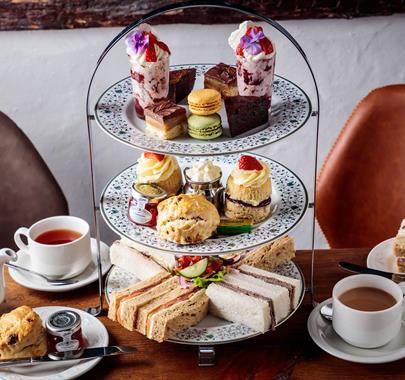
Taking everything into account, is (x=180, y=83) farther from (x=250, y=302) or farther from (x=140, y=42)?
(x=250, y=302)

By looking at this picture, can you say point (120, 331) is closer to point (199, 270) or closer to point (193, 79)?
point (199, 270)

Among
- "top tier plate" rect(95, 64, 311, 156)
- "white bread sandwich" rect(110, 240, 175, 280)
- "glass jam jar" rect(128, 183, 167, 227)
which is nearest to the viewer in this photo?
"top tier plate" rect(95, 64, 311, 156)

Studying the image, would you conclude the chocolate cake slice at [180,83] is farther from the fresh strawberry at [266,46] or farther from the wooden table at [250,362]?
the wooden table at [250,362]

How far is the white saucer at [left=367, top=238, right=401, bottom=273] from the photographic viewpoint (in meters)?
2.13

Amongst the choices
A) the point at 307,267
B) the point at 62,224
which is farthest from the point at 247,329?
the point at 62,224

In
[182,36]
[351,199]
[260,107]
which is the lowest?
[351,199]

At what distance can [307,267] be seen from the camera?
2.20m

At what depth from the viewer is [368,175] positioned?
8.63 feet

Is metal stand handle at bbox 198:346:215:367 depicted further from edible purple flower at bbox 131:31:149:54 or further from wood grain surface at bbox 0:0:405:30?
wood grain surface at bbox 0:0:405:30

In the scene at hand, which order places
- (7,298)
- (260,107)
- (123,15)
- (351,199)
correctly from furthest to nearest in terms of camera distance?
(123,15), (351,199), (7,298), (260,107)

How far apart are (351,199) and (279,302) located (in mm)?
861

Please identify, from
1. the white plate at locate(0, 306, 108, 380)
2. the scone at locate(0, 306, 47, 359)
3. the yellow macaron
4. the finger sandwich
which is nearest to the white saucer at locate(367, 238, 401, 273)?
the finger sandwich

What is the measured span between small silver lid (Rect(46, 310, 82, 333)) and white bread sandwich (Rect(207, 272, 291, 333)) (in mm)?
310

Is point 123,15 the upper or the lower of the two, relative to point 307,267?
upper
